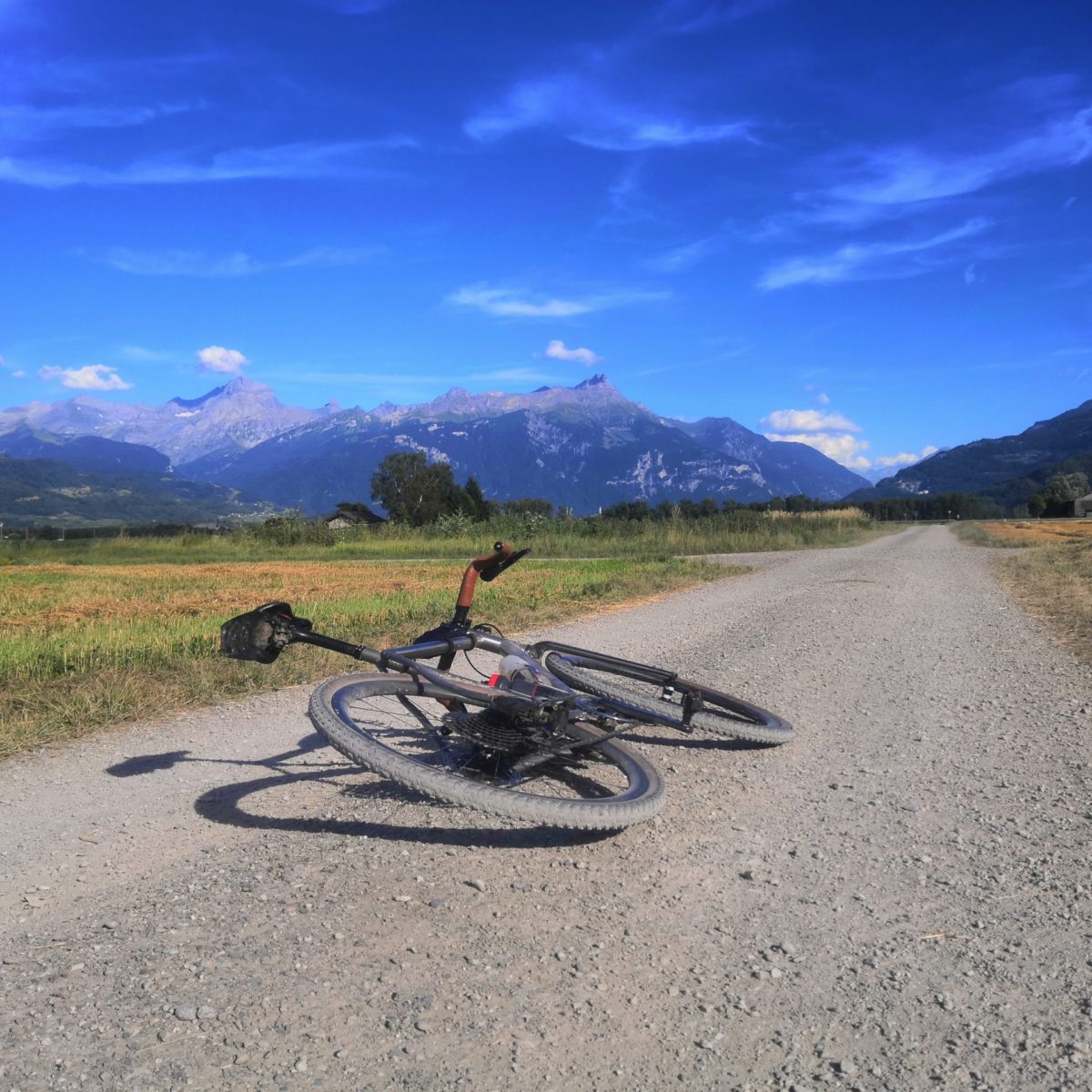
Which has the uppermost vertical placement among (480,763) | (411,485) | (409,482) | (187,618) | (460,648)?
(409,482)

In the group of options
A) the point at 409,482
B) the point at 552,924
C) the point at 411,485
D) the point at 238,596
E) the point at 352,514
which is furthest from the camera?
the point at 409,482

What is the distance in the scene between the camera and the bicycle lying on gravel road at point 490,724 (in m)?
3.55

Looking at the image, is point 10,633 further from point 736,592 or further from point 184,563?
point 184,563

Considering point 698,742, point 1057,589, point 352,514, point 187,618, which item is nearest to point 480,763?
point 698,742

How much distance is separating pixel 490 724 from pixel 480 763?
0.19 meters

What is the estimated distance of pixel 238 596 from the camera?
15922 mm

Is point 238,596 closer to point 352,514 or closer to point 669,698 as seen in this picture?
point 669,698

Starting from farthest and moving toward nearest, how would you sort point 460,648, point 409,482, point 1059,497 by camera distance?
point 1059,497
point 409,482
point 460,648

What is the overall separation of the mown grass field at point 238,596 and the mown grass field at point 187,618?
0.02m

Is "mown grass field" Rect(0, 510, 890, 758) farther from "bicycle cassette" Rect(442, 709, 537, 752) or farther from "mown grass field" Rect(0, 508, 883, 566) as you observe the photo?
"bicycle cassette" Rect(442, 709, 537, 752)

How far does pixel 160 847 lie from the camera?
377 centimetres

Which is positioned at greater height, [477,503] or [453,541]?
[477,503]

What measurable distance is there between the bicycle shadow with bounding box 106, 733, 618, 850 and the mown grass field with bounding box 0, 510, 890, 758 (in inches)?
60.2

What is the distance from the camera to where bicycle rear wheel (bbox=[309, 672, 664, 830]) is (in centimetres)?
349
